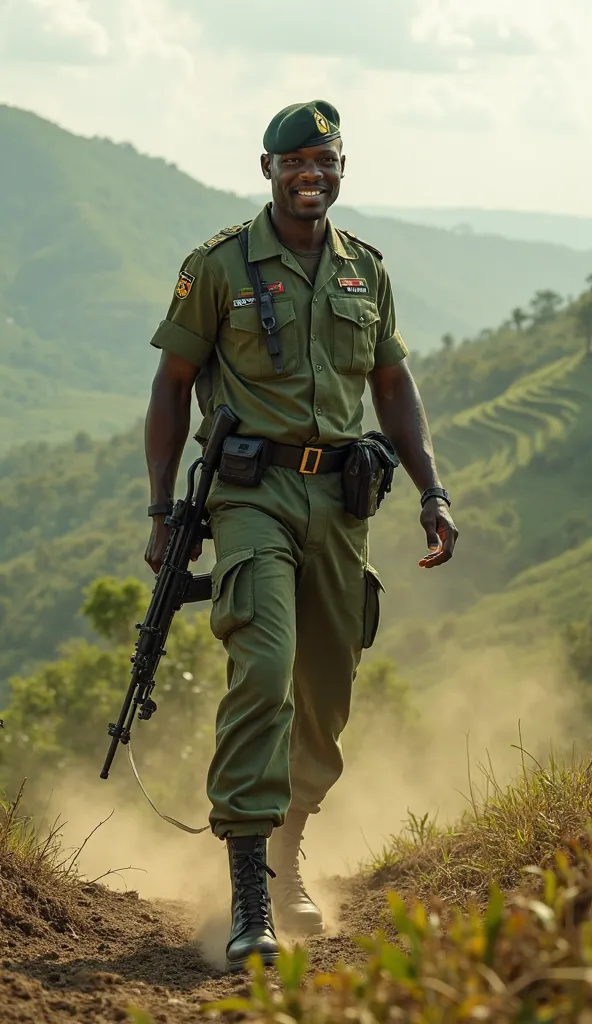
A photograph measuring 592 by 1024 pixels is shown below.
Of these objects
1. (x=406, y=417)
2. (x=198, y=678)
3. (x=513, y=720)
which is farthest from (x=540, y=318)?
(x=406, y=417)

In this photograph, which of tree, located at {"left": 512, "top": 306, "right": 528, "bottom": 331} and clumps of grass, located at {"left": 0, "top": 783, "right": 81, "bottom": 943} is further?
tree, located at {"left": 512, "top": 306, "right": 528, "bottom": 331}

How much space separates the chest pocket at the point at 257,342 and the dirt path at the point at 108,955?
1673 millimetres

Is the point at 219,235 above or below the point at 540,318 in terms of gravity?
below

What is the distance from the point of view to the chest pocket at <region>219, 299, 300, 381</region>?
13.8ft

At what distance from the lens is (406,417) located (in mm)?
4742

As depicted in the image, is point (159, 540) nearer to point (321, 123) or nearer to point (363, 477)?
point (363, 477)

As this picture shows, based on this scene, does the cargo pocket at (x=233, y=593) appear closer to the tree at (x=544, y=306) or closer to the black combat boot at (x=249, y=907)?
the black combat boot at (x=249, y=907)

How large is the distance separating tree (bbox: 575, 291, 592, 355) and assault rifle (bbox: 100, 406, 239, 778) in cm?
9166

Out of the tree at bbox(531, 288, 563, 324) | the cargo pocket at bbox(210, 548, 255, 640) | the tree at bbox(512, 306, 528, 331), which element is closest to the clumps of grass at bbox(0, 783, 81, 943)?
the cargo pocket at bbox(210, 548, 255, 640)

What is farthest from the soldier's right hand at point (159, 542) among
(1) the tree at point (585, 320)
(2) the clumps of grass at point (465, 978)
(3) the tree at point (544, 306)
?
(3) the tree at point (544, 306)

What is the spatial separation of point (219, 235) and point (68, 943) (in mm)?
2200

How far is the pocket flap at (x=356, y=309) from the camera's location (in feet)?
14.2

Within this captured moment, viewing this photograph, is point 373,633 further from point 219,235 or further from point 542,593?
point 542,593

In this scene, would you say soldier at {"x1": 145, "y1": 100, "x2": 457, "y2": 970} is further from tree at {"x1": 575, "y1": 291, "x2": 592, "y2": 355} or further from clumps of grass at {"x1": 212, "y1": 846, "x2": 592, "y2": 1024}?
tree at {"x1": 575, "y1": 291, "x2": 592, "y2": 355}
